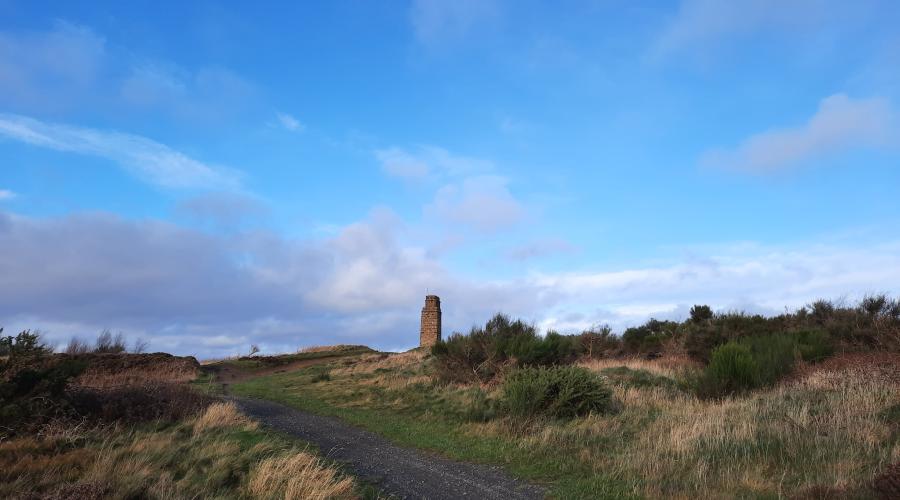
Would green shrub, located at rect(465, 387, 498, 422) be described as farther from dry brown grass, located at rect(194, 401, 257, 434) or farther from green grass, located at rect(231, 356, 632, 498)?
dry brown grass, located at rect(194, 401, 257, 434)

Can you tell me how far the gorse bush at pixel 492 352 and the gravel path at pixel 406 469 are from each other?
278 inches

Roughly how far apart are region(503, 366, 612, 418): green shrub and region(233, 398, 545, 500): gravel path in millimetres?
2809

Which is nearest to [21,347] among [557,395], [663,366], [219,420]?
[219,420]

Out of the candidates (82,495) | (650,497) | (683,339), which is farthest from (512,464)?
(683,339)

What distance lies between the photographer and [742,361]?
13.0 m

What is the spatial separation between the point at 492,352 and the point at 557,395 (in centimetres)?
781

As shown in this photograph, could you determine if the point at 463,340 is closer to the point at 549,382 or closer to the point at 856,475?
the point at 549,382

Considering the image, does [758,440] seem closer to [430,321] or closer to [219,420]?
[219,420]

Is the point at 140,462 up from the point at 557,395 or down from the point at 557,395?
down

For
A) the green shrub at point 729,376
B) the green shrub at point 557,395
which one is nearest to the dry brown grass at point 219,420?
the green shrub at point 557,395

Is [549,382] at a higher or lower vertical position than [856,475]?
higher

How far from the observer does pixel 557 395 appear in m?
12.4

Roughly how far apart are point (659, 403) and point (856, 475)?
20.4 feet

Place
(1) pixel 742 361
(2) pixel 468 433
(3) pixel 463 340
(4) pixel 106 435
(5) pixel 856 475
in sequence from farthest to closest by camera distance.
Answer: (3) pixel 463 340 → (1) pixel 742 361 → (2) pixel 468 433 → (4) pixel 106 435 → (5) pixel 856 475
